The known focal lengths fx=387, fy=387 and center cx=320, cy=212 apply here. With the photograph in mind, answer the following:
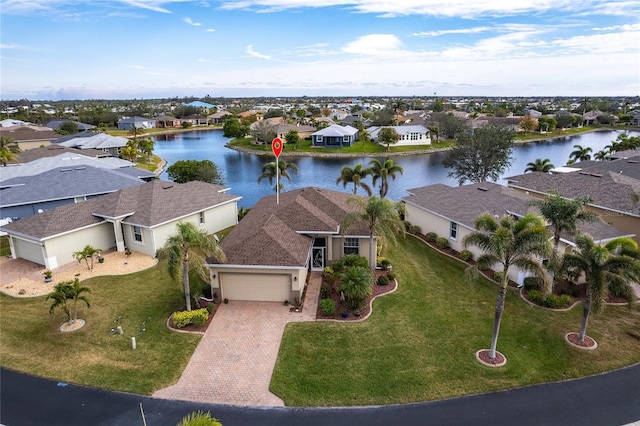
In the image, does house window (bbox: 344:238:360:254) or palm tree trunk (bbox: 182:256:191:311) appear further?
house window (bbox: 344:238:360:254)

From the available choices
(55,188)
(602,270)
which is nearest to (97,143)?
(55,188)

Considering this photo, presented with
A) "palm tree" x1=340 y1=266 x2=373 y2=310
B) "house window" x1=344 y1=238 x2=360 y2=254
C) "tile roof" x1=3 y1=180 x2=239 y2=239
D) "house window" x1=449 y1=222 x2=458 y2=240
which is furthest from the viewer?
"house window" x1=449 y1=222 x2=458 y2=240

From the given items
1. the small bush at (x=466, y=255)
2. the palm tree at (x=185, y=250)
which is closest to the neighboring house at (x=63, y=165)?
the palm tree at (x=185, y=250)

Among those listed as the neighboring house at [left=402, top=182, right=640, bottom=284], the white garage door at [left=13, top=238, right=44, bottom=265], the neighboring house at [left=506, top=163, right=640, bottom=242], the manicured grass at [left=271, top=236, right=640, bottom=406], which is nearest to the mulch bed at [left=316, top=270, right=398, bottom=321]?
the manicured grass at [left=271, top=236, right=640, bottom=406]

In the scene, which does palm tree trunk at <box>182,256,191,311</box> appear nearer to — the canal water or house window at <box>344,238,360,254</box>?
house window at <box>344,238,360,254</box>

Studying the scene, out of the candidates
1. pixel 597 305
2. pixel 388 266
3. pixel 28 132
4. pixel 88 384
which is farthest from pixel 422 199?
pixel 28 132

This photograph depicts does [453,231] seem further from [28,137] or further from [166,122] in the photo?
[166,122]
